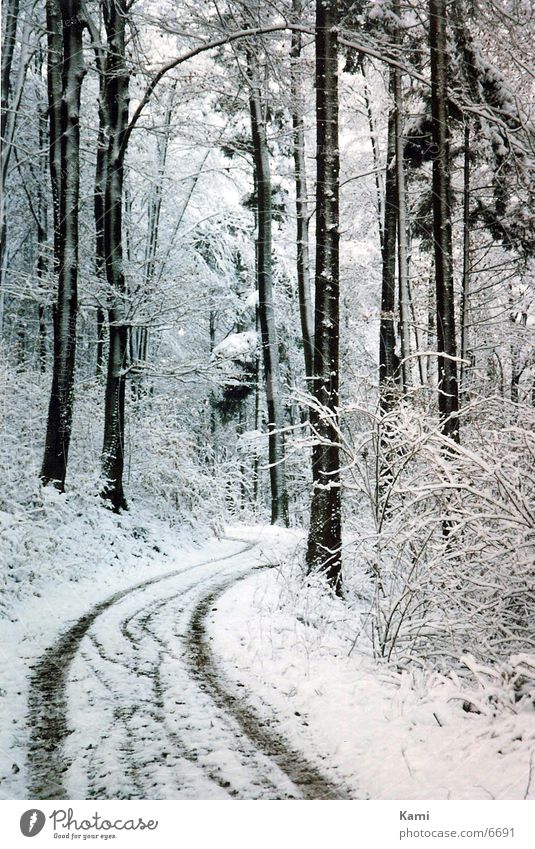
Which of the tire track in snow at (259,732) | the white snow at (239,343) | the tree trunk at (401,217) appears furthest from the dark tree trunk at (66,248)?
the white snow at (239,343)

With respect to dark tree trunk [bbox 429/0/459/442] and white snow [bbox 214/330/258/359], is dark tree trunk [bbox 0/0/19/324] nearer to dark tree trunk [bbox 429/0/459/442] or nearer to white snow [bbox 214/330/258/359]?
dark tree trunk [bbox 429/0/459/442]

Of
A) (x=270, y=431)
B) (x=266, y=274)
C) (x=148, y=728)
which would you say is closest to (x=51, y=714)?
(x=148, y=728)

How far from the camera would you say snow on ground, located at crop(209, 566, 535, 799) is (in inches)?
117

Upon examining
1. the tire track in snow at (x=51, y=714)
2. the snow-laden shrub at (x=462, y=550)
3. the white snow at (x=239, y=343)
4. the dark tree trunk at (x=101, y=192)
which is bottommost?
the tire track in snow at (x=51, y=714)

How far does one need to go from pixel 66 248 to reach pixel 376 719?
321 inches

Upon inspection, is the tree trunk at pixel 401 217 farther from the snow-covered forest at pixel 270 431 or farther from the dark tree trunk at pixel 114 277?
the dark tree trunk at pixel 114 277

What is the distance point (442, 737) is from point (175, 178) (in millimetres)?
13973

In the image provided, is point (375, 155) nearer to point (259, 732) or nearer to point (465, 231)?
point (465, 231)

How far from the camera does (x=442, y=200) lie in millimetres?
7328

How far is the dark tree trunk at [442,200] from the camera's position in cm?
704
